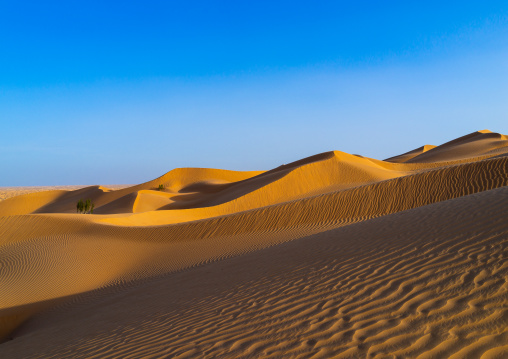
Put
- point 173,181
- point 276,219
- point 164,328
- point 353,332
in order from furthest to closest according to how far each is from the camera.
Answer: point 173,181, point 276,219, point 164,328, point 353,332

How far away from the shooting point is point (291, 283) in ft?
19.3

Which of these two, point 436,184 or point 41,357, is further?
point 436,184

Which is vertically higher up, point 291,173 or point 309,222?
point 291,173

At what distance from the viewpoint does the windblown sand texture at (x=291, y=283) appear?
3713 mm

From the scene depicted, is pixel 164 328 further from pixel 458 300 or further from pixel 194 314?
pixel 458 300

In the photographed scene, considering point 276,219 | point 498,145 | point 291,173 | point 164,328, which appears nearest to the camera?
point 164,328

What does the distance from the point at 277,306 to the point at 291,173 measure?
995 inches

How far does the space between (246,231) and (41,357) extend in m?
10.5

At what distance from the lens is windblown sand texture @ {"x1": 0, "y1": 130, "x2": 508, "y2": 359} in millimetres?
3713

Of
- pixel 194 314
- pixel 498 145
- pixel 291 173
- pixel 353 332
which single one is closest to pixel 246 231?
pixel 194 314

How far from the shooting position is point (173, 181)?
5688 centimetres

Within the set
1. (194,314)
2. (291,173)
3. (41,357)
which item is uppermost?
(291,173)

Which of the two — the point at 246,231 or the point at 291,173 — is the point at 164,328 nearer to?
the point at 246,231

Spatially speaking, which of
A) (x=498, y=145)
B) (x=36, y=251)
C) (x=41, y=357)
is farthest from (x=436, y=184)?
(x=498, y=145)
